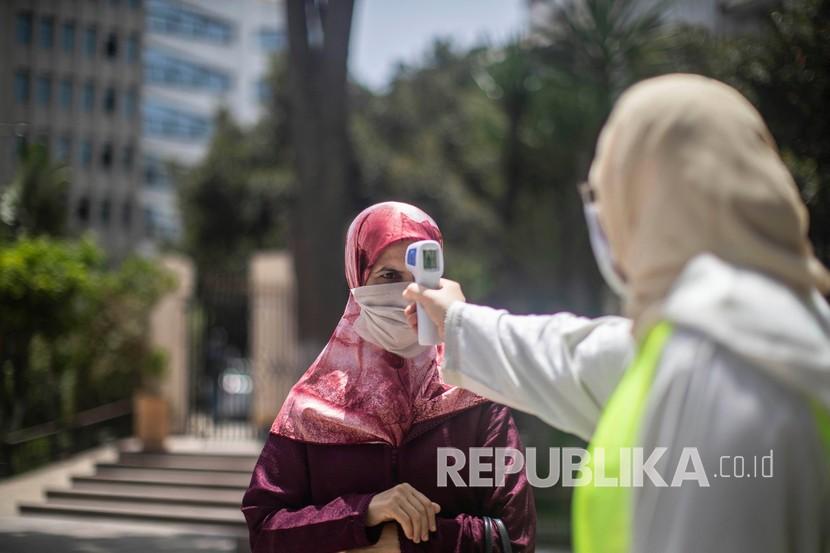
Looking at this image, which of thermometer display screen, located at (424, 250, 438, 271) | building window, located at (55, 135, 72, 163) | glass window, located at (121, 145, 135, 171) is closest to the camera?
thermometer display screen, located at (424, 250, 438, 271)

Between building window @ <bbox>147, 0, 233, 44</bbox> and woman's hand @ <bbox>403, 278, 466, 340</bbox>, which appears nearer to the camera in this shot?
A: woman's hand @ <bbox>403, 278, 466, 340</bbox>

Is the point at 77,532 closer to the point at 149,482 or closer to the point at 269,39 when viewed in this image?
the point at 149,482

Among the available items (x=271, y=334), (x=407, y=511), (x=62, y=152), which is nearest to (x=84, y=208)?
(x=62, y=152)

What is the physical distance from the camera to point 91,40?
807 inches

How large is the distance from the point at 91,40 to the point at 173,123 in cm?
2984

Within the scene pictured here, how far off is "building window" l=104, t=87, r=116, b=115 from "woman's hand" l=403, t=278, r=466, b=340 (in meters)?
36.5

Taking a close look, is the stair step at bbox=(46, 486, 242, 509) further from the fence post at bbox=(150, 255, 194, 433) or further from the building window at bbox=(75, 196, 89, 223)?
the building window at bbox=(75, 196, 89, 223)

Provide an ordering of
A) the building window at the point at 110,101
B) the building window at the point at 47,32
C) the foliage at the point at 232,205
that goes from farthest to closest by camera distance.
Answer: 1. the building window at the point at 110,101
2. the foliage at the point at 232,205
3. the building window at the point at 47,32

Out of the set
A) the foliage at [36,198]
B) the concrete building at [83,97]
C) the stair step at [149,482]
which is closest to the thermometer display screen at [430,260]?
the concrete building at [83,97]

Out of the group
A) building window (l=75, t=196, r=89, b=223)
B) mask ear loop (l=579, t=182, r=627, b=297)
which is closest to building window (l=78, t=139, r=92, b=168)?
building window (l=75, t=196, r=89, b=223)

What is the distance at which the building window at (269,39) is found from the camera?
2167 inches

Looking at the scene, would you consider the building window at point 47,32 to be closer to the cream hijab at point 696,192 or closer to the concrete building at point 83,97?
the concrete building at point 83,97

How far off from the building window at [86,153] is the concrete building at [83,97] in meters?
0.04

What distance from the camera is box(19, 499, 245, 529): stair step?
10312mm
